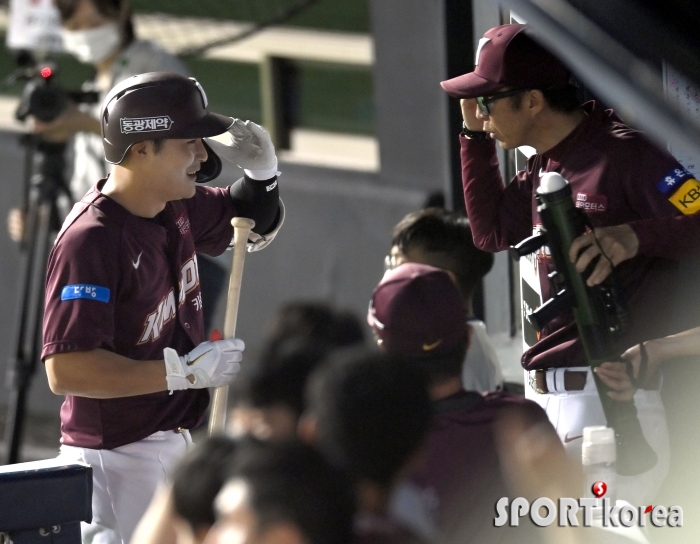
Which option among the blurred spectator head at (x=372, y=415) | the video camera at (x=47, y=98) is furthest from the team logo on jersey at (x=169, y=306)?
the video camera at (x=47, y=98)

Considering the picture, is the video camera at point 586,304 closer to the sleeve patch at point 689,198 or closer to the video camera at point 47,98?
the sleeve patch at point 689,198

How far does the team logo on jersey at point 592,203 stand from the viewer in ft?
10.2

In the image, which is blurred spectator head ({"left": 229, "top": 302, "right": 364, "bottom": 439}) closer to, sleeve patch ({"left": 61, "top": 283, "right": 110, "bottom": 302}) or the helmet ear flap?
sleeve patch ({"left": 61, "top": 283, "right": 110, "bottom": 302})

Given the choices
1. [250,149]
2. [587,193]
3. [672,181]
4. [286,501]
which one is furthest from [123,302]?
[286,501]

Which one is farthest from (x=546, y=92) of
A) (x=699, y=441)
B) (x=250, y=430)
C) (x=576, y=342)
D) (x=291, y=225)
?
(x=291, y=225)

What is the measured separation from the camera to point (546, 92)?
3189 millimetres

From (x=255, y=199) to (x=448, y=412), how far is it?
130 cm

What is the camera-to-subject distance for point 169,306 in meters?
Answer: 3.28

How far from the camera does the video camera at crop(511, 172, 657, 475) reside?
279cm

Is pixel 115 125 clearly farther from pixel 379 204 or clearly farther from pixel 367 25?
pixel 367 25

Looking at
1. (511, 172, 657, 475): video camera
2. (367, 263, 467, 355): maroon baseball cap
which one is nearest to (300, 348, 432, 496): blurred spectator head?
(367, 263, 467, 355): maroon baseball cap

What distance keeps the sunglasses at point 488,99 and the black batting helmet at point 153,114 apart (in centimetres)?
64

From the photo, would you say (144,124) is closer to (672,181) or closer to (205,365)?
(205,365)

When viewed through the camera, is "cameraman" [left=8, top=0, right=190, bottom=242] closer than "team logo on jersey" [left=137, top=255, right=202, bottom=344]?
No
